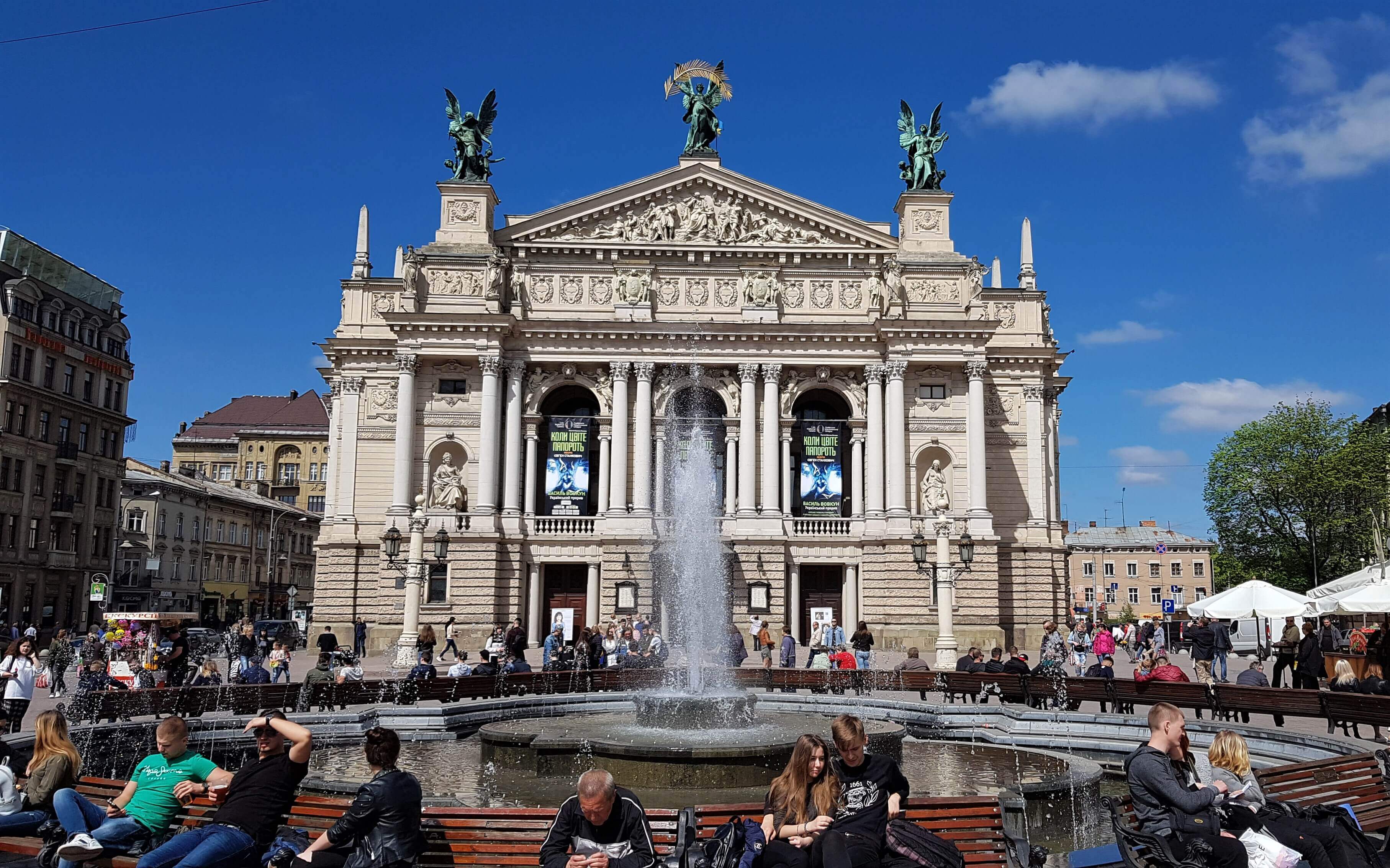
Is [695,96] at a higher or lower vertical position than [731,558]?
higher

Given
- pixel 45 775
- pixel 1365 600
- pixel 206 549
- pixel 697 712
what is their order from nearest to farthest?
pixel 45 775, pixel 697 712, pixel 1365 600, pixel 206 549

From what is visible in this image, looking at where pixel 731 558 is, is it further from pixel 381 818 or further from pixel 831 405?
pixel 381 818

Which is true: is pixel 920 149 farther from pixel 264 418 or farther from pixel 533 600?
pixel 264 418

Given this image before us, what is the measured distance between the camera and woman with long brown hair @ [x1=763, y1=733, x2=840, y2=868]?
7652 mm

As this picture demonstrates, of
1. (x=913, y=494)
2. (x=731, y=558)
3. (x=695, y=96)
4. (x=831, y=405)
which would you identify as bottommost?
(x=731, y=558)

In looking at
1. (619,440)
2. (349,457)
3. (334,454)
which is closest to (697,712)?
(619,440)

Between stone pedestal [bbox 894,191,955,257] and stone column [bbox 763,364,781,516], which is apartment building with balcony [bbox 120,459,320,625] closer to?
stone column [bbox 763,364,781,516]

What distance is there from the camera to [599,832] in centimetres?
758

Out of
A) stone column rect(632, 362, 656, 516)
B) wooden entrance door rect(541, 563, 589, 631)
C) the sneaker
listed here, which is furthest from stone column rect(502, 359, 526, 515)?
the sneaker

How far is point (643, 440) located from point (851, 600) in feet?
37.9

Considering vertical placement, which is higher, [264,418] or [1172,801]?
[264,418]

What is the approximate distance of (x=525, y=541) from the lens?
1845 inches

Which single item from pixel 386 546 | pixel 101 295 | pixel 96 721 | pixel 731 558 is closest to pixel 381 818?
pixel 96 721

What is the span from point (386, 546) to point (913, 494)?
76.3 feet
